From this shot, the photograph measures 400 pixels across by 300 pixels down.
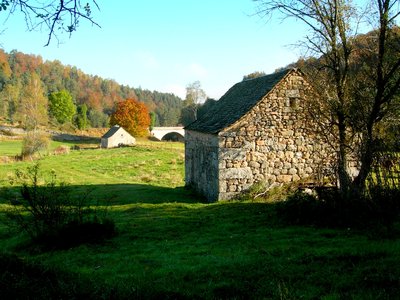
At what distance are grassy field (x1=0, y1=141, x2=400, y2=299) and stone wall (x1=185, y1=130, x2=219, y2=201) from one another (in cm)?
318

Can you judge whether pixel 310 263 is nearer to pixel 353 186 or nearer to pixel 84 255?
pixel 353 186

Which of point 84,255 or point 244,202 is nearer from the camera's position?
point 84,255

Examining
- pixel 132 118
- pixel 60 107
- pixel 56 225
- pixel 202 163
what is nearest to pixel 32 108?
pixel 132 118

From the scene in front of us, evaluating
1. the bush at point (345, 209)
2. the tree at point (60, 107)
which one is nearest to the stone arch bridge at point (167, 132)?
the tree at point (60, 107)

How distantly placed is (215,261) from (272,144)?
382 inches

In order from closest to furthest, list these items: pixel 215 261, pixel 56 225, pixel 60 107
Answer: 1. pixel 215 261
2. pixel 56 225
3. pixel 60 107

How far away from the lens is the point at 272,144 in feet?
53.9

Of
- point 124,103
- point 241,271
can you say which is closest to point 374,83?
point 241,271

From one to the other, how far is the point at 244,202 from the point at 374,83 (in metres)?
6.13

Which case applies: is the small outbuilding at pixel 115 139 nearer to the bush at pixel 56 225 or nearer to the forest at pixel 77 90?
the forest at pixel 77 90

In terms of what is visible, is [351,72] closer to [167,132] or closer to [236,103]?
[236,103]

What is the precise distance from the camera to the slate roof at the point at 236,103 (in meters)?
16.5

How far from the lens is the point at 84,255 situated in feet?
29.0

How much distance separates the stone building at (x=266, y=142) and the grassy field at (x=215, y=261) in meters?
2.58
